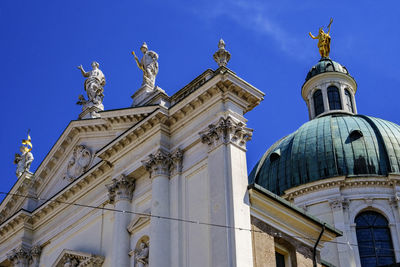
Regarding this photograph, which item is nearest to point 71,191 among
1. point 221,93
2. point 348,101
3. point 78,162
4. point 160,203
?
point 78,162

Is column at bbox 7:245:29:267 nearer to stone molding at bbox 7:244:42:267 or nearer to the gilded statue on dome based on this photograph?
stone molding at bbox 7:244:42:267

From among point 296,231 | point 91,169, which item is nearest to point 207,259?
point 296,231

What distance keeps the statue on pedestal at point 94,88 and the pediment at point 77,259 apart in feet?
20.8

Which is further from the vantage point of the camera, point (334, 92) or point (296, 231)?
point (334, 92)

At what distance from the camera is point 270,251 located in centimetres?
2097

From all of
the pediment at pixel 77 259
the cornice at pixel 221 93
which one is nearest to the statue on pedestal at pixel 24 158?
the pediment at pixel 77 259

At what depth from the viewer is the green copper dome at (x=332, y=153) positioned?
124 ft

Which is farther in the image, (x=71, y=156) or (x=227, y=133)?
(x=71, y=156)

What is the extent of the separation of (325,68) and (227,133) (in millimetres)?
26993

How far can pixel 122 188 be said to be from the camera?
2422cm

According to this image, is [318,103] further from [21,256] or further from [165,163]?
[165,163]

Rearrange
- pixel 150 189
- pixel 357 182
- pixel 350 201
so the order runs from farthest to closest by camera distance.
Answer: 1. pixel 357 182
2. pixel 350 201
3. pixel 150 189

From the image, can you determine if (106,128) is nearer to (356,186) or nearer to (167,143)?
(167,143)

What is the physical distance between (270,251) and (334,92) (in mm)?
26728
